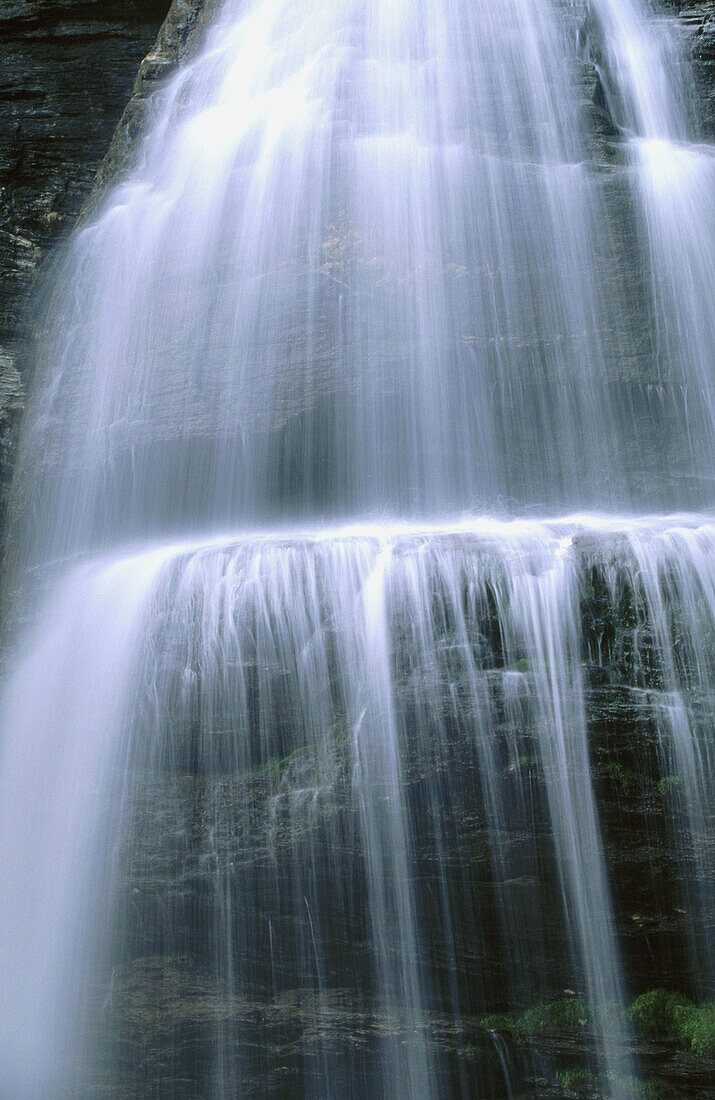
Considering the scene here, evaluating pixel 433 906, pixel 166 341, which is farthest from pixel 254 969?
pixel 166 341

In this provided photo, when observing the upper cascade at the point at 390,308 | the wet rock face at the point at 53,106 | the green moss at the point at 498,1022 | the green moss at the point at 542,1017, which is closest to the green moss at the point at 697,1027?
the green moss at the point at 542,1017

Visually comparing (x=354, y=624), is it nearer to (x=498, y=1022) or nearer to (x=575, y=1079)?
(x=498, y=1022)

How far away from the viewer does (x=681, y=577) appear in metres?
4.73

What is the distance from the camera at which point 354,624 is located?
4777 millimetres

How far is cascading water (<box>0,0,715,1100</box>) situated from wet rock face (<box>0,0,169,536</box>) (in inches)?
84.1

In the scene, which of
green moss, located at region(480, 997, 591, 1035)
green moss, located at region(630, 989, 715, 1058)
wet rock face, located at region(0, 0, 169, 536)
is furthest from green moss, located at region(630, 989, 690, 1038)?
wet rock face, located at region(0, 0, 169, 536)

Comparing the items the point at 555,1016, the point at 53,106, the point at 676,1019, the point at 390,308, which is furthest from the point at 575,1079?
the point at 53,106

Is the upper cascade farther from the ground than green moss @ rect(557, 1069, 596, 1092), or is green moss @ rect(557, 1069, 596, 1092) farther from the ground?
the upper cascade

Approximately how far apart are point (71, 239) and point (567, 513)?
19.6 ft

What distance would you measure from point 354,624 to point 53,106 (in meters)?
8.54

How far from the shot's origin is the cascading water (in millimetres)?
4301

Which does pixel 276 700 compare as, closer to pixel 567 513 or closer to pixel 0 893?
pixel 0 893

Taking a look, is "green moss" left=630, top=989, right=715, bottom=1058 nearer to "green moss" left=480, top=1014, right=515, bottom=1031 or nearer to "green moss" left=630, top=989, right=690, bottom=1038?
"green moss" left=630, top=989, right=690, bottom=1038

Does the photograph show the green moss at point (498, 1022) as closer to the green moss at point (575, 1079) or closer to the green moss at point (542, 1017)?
the green moss at point (542, 1017)
